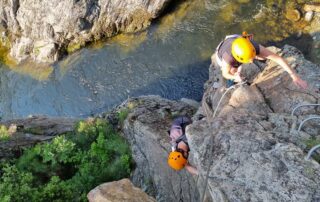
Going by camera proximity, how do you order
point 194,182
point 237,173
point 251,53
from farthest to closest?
point 194,182, point 251,53, point 237,173

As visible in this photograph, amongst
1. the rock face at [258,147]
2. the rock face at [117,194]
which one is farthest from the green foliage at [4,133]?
the rock face at [258,147]

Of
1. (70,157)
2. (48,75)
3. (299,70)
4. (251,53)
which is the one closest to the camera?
(251,53)

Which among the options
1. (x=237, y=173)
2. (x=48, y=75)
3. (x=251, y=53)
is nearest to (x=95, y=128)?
(x=251, y=53)

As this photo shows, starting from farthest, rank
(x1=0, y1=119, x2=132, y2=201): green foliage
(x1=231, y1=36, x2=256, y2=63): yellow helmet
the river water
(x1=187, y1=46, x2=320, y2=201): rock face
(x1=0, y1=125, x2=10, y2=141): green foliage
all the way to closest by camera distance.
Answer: the river water, (x1=0, y1=125, x2=10, y2=141): green foliage, (x1=0, y1=119, x2=132, y2=201): green foliage, (x1=231, y1=36, x2=256, y2=63): yellow helmet, (x1=187, y1=46, x2=320, y2=201): rock face

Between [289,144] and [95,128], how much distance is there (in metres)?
8.61

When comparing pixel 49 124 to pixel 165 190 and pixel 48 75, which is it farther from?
pixel 48 75

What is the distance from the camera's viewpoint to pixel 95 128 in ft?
45.7

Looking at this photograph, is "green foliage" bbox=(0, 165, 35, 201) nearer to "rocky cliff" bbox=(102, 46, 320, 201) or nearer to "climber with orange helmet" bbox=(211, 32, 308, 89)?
"rocky cliff" bbox=(102, 46, 320, 201)

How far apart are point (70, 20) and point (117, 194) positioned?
17.7m

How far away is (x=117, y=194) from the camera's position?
26.0 ft

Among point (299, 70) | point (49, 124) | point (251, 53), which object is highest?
point (251, 53)

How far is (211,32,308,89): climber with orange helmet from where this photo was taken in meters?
8.63

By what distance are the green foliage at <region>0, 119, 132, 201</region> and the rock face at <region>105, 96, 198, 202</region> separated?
476mm

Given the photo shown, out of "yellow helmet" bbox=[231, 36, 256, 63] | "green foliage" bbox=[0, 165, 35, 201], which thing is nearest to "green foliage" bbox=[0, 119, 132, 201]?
"green foliage" bbox=[0, 165, 35, 201]
